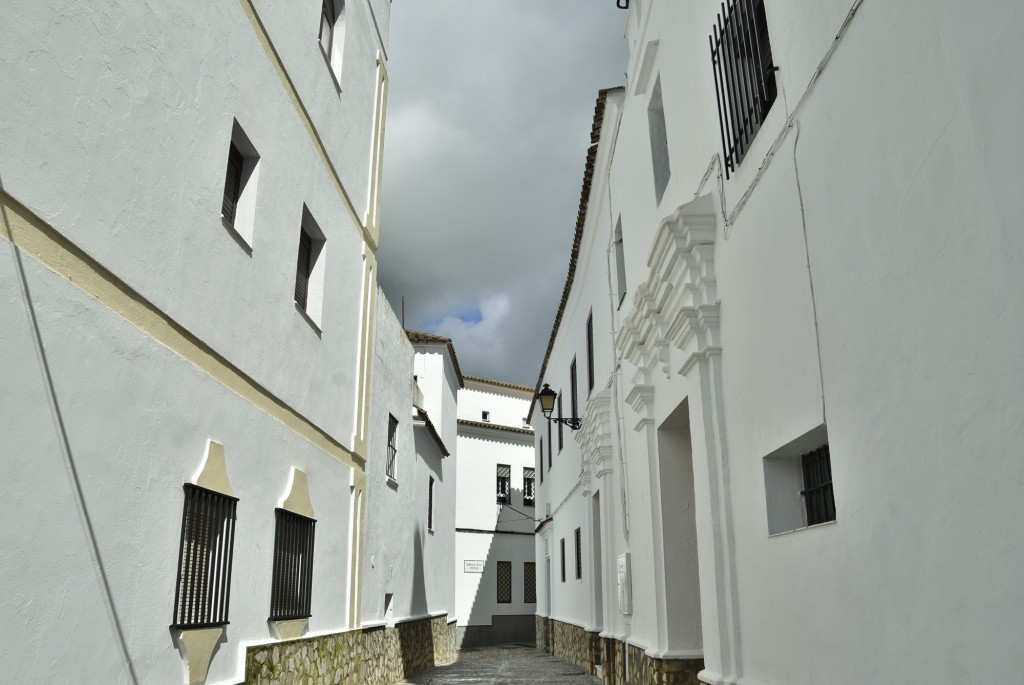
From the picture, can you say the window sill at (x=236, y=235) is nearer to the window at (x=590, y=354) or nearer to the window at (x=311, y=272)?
the window at (x=311, y=272)

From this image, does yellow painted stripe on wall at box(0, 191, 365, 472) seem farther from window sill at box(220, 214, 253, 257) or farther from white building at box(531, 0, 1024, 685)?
white building at box(531, 0, 1024, 685)

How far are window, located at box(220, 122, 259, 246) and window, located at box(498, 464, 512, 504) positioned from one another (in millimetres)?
25247

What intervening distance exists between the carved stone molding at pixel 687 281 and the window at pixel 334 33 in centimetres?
449

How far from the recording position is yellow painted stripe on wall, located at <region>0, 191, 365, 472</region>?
144 inches

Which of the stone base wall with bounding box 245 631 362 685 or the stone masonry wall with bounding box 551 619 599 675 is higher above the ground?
the stone base wall with bounding box 245 631 362 685

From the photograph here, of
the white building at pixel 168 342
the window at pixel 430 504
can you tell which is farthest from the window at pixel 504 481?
the white building at pixel 168 342

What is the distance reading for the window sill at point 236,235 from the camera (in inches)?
232

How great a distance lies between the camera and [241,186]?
21.6ft

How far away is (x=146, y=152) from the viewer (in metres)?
4.74

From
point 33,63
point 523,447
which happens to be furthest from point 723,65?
point 523,447

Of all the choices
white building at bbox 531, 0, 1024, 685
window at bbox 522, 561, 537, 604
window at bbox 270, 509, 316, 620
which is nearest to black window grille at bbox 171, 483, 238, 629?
window at bbox 270, 509, 316, 620

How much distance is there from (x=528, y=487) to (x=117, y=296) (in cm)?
2804

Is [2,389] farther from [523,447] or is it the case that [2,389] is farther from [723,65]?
[523,447]

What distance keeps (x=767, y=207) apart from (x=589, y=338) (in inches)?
367
